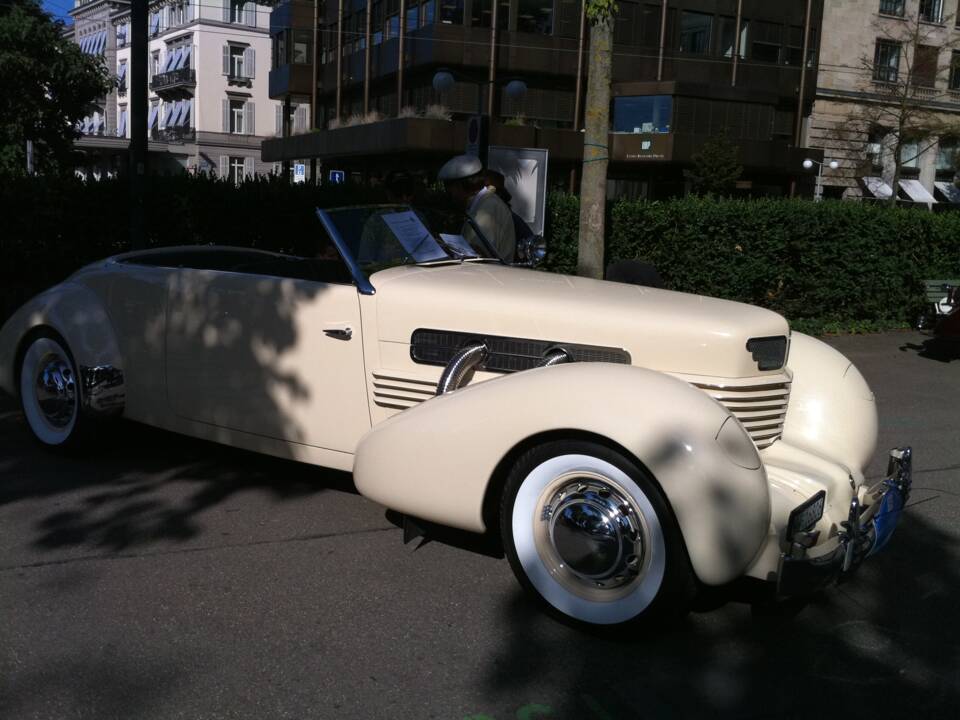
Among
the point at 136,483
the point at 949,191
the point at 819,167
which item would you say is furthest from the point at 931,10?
the point at 136,483

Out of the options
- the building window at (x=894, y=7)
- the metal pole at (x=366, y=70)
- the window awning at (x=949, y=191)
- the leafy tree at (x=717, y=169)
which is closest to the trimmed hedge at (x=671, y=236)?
the leafy tree at (x=717, y=169)

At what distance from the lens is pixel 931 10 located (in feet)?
148

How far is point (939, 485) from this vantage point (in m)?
5.65

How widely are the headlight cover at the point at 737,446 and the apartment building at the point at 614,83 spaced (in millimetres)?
33063

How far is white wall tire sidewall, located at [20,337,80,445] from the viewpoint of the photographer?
554cm

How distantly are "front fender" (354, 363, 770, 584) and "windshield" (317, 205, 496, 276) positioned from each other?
103 centimetres

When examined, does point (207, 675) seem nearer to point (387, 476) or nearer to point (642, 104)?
point (387, 476)

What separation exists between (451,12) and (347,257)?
110ft

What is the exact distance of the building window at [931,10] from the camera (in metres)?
44.9

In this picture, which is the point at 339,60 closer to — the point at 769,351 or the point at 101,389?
the point at 101,389

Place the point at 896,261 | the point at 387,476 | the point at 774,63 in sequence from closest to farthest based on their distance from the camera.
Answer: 1. the point at 387,476
2. the point at 896,261
3. the point at 774,63

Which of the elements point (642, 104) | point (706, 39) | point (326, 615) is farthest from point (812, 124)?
point (326, 615)

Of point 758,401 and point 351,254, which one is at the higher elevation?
Answer: point 351,254

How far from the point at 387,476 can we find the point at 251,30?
68.3 metres
